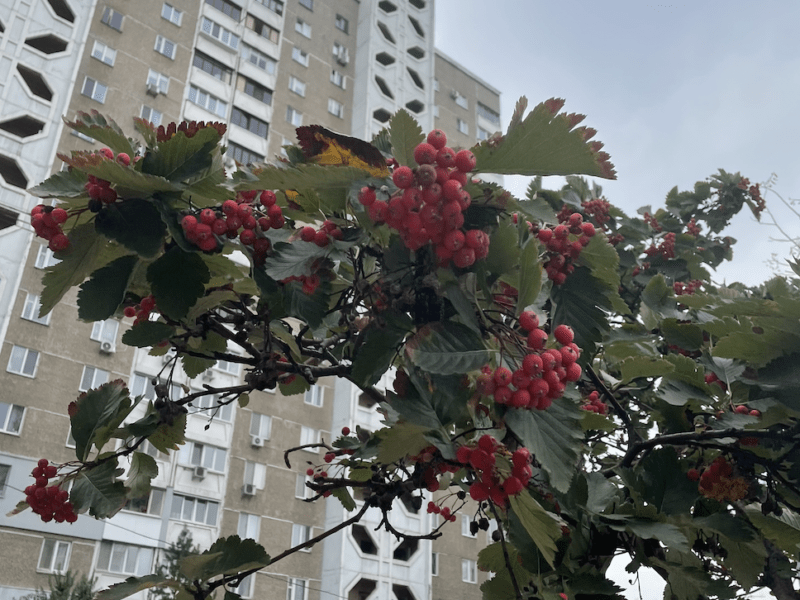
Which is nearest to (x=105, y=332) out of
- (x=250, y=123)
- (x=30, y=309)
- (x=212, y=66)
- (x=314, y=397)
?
(x=30, y=309)

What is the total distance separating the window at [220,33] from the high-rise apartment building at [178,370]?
0.09m

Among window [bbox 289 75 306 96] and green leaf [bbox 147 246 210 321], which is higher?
window [bbox 289 75 306 96]

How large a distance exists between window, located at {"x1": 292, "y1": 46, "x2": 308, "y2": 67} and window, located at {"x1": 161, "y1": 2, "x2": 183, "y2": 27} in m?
5.67

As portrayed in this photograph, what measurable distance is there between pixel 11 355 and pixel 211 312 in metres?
18.2

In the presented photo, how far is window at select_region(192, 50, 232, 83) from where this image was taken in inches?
1019

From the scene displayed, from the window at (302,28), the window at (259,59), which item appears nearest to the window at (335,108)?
the window at (259,59)

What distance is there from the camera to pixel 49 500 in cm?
245

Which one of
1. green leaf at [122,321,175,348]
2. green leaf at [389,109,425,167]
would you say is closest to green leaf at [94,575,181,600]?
green leaf at [122,321,175,348]

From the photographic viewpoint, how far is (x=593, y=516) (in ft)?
7.38

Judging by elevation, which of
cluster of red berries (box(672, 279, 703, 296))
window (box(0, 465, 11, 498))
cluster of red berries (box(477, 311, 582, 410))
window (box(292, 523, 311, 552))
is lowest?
cluster of red berries (box(477, 311, 582, 410))

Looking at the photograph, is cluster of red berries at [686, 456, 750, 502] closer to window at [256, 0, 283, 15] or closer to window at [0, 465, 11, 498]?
window at [0, 465, 11, 498]

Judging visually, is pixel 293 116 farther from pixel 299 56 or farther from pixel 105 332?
pixel 105 332

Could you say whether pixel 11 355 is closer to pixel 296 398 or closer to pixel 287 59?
pixel 296 398

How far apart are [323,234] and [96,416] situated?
1.16 metres
